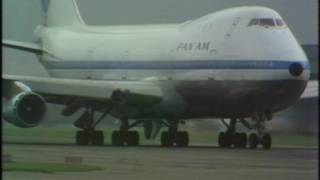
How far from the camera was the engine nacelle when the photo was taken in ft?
95.5

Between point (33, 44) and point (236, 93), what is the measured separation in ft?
35.3

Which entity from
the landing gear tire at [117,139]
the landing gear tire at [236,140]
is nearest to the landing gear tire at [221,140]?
the landing gear tire at [236,140]

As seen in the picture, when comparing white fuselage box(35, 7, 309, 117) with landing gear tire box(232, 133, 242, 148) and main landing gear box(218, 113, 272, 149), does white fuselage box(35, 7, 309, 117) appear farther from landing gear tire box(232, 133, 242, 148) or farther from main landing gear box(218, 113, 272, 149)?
landing gear tire box(232, 133, 242, 148)

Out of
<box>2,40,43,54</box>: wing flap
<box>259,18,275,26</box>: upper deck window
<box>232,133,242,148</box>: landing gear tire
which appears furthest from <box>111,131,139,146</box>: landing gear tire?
<box>259,18,275,26</box>: upper deck window

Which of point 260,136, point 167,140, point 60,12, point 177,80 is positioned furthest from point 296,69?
point 60,12

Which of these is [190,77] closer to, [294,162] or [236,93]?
[236,93]

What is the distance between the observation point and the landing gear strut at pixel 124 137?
31391 mm

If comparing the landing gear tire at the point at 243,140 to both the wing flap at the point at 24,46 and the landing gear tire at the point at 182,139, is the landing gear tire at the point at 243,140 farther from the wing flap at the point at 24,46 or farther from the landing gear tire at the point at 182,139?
the wing flap at the point at 24,46

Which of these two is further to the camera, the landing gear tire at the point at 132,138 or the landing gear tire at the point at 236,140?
the landing gear tire at the point at 132,138

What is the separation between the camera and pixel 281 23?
2995 cm

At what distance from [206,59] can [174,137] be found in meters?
3.31

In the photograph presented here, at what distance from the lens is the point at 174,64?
32000mm

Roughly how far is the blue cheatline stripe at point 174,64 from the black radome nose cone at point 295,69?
10 centimetres

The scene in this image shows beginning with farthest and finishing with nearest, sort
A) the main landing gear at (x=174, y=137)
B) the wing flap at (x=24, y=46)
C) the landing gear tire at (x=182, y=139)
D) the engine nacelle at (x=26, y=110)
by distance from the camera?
the main landing gear at (x=174, y=137) → the landing gear tire at (x=182, y=139) → the wing flap at (x=24, y=46) → the engine nacelle at (x=26, y=110)
